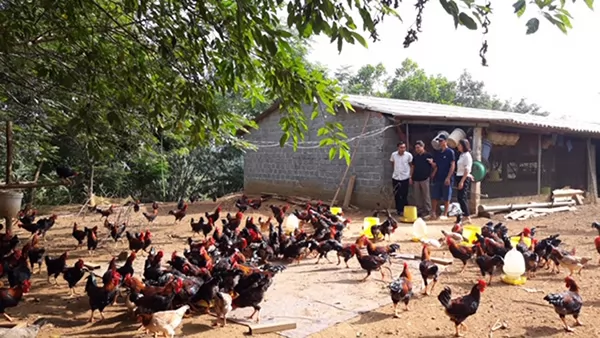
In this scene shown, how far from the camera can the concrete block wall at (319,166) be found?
44.2 ft

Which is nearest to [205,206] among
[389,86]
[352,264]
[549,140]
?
[352,264]

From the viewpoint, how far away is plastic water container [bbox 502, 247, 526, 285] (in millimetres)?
5926

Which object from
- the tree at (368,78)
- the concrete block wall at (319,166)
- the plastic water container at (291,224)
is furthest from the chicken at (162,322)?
the tree at (368,78)

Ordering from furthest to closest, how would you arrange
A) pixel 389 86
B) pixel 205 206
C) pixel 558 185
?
pixel 389 86 < pixel 558 185 < pixel 205 206

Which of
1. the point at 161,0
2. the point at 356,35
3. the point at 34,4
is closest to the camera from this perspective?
the point at 356,35

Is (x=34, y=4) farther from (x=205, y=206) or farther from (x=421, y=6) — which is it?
(x=205, y=206)

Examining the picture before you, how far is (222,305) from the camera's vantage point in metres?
4.53

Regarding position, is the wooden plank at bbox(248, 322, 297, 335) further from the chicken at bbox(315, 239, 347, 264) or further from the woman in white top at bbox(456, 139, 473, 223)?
the woman in white top at bbox(456, 139, 473, 223)

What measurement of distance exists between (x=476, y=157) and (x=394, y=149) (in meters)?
2.19

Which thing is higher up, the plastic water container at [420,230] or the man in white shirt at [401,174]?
the man in white shirt at [401,174]

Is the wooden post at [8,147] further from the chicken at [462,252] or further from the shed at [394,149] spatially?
the chicken at [462,252]

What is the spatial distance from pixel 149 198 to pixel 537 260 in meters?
17.5

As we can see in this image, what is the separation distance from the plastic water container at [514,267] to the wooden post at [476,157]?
6757 mm

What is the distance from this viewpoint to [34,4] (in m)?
4.33
